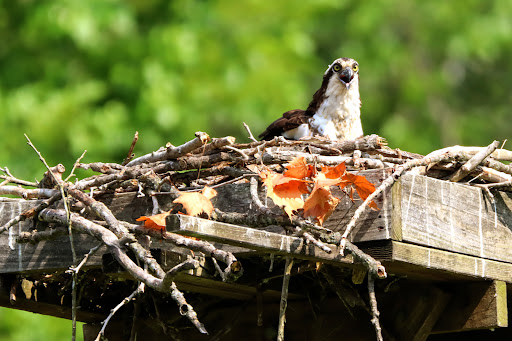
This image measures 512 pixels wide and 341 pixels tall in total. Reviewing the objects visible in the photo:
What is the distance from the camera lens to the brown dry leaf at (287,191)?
9.02 ft

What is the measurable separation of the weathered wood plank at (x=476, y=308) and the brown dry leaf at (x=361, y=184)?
0.67 metres

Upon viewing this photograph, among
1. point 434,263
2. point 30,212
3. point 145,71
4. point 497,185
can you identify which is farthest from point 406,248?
point 145,71

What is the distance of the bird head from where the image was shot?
498 cm

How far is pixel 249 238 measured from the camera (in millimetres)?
2664

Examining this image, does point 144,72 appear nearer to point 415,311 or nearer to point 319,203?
point 415,311

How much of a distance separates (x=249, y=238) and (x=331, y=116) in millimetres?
2254

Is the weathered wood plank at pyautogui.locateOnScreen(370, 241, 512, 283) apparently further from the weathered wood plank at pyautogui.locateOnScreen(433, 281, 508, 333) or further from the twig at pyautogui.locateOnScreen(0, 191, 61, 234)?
the twig at pyautogui.locateOnScreen(0, 191, 61, 234)

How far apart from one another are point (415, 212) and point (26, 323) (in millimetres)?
6200

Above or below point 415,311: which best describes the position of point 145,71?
above

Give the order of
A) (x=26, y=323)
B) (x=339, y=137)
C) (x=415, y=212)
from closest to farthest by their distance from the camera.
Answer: (x=415, y=212) < (x=339, y=137) < (x=26, y=323)

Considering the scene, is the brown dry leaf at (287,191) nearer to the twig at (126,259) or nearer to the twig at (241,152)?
the twig at (241,152)

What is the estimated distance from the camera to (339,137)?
186 inches

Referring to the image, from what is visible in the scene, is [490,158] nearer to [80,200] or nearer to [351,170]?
[351,170]

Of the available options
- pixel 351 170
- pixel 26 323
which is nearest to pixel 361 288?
pixel 351 170
